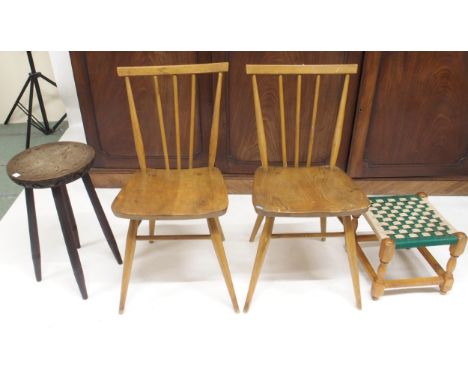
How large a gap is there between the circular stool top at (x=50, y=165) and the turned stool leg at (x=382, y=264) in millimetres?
1142

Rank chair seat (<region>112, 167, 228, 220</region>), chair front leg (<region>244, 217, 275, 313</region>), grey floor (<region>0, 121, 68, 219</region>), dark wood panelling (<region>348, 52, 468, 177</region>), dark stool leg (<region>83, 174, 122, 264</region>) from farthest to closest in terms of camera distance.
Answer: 1. grey floor (<region>0, 121, 68, 219</region>)
2. dark wood panelling (<region>348, 52, 468, 177</region>)
3. dark stool leg (<region>83, 174, 122, 264</region>)
4. chair front leg (<region>244, 217, 275, 313</region>)
5. chair seat (<region>112, 167, 228, 220</region>)

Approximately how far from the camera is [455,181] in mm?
2074

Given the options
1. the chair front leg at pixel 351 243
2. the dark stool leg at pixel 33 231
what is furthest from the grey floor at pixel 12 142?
the chair front leg at pixel 351 243

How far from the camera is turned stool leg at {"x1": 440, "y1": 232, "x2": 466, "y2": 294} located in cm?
136

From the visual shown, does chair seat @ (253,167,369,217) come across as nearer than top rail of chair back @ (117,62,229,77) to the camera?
Yes

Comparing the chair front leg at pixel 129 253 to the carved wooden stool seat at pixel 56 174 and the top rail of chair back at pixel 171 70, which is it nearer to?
the carved wooden stool seat at pixel 56 174

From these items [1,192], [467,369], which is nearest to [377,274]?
[467,369]

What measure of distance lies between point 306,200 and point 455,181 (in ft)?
4.23

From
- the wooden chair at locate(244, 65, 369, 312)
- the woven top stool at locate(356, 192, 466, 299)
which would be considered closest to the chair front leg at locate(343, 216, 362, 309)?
the wooden chair at locate(244, 65, 369, 312)

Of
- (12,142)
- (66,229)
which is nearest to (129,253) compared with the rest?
(66,229)

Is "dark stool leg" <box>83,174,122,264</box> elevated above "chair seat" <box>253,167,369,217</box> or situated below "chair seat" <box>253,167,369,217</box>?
below

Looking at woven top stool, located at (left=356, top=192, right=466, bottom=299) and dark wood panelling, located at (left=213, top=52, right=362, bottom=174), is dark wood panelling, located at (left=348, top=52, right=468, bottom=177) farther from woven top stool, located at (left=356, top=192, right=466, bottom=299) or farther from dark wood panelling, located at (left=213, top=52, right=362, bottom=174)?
woven top stool, located at (left=356, top=192, right=466, bottom=299)

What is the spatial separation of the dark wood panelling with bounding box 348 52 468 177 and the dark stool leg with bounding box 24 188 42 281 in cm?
156

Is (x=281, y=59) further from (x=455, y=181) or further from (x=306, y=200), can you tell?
(x=455, y=181)
